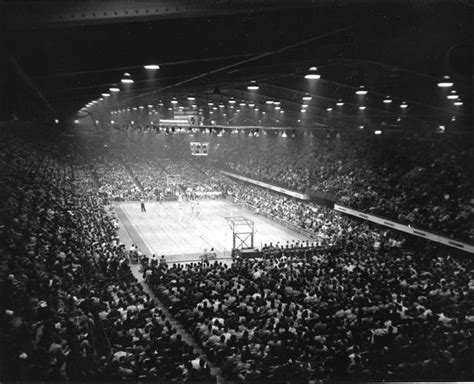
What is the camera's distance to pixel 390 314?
12906mm

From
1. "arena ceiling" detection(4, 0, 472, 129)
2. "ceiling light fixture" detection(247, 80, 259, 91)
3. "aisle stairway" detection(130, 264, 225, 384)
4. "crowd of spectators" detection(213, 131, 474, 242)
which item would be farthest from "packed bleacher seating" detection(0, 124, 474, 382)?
"ceiling light fixture" detection(247, 80, 259, 91)

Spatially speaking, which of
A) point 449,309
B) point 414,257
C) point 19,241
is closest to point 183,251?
point 414,257

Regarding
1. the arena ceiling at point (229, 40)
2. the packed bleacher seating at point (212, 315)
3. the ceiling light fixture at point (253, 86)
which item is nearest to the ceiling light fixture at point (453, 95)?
the arena ceiling at point (229, 40)

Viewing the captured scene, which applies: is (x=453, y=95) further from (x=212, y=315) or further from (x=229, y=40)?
(x=212, y=315)

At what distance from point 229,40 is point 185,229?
2646cm

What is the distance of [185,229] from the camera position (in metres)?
35.2

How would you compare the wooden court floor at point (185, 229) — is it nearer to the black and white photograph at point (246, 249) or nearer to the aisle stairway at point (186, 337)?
the black and white photograph at point (246, 249)

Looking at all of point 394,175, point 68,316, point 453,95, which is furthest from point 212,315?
point 394,175

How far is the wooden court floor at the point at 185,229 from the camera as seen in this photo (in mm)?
29266

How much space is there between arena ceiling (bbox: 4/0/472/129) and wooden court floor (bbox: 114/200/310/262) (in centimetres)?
1357

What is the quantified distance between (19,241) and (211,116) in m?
28.3

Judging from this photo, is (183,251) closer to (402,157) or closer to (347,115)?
(347,115)

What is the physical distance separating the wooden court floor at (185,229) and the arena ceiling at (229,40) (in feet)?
44.5

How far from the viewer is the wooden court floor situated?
96.0ft
